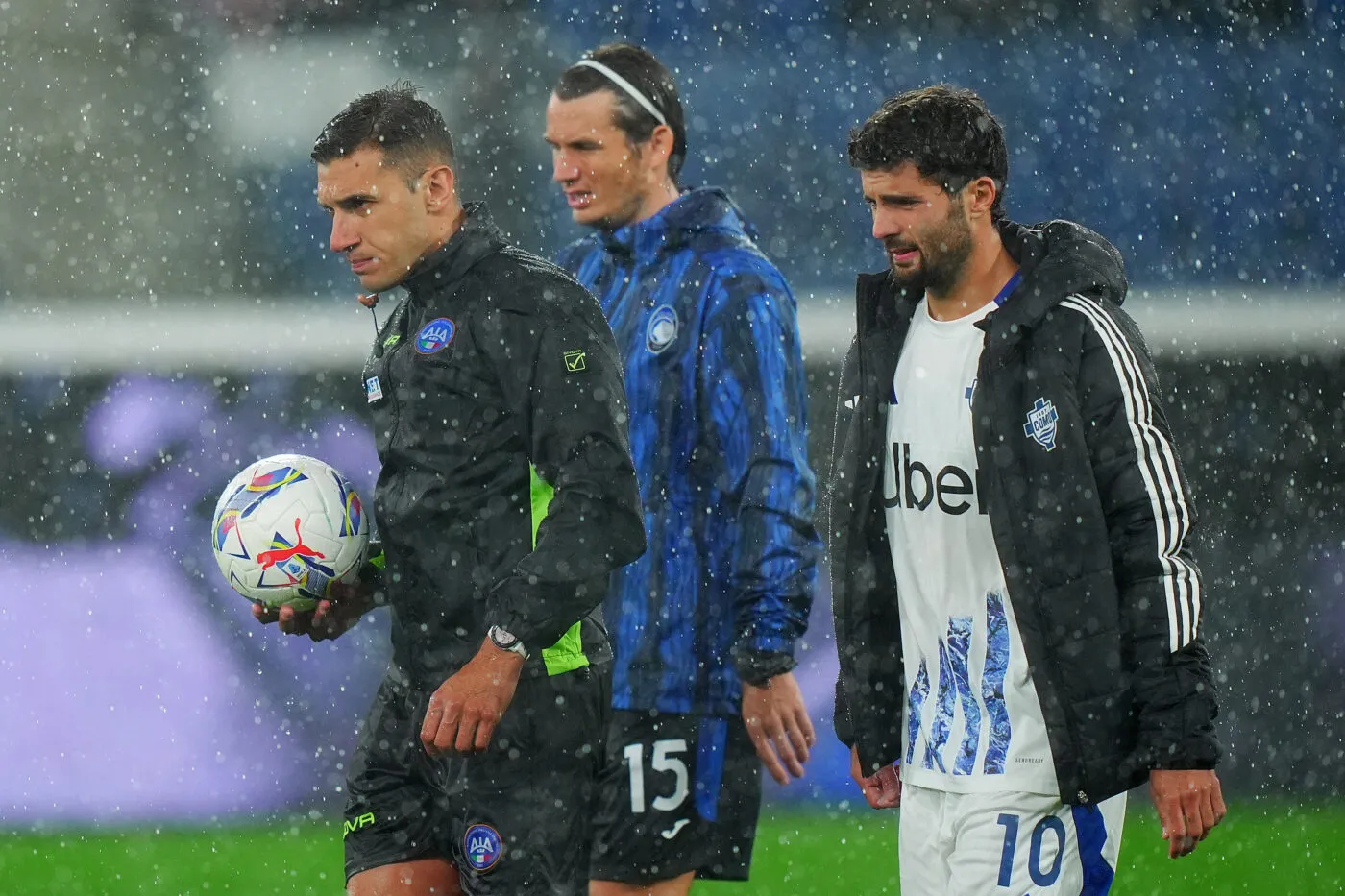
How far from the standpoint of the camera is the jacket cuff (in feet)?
13.1

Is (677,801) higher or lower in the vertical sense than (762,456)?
lower

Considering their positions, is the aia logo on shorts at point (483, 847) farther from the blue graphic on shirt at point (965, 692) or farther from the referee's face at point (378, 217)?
the referee's face at point (378, 217)

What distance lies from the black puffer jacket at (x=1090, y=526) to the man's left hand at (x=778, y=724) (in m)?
1.03

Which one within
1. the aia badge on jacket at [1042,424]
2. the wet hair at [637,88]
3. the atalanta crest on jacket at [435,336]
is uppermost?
the wet hair at [637,88]

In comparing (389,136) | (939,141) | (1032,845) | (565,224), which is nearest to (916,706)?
(1032,845)

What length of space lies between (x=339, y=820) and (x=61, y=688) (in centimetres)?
121

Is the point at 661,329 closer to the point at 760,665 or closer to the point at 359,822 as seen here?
the point at 760,665

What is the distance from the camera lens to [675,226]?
14.0 feet

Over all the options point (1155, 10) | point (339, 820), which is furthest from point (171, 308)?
point (1155, 10)

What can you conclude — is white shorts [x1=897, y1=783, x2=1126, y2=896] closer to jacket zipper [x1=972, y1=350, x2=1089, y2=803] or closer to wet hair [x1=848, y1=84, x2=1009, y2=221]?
jacket zipper [x1=972, y1=350, x2=1089, y2=803]

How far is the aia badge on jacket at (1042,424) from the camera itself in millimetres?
3018

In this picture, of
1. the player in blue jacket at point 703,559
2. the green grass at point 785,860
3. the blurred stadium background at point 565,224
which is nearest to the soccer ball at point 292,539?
the player in blue jacket at point 703,559

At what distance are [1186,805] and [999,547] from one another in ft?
1.70

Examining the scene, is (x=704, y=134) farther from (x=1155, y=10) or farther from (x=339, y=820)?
(x=339, y=820)
